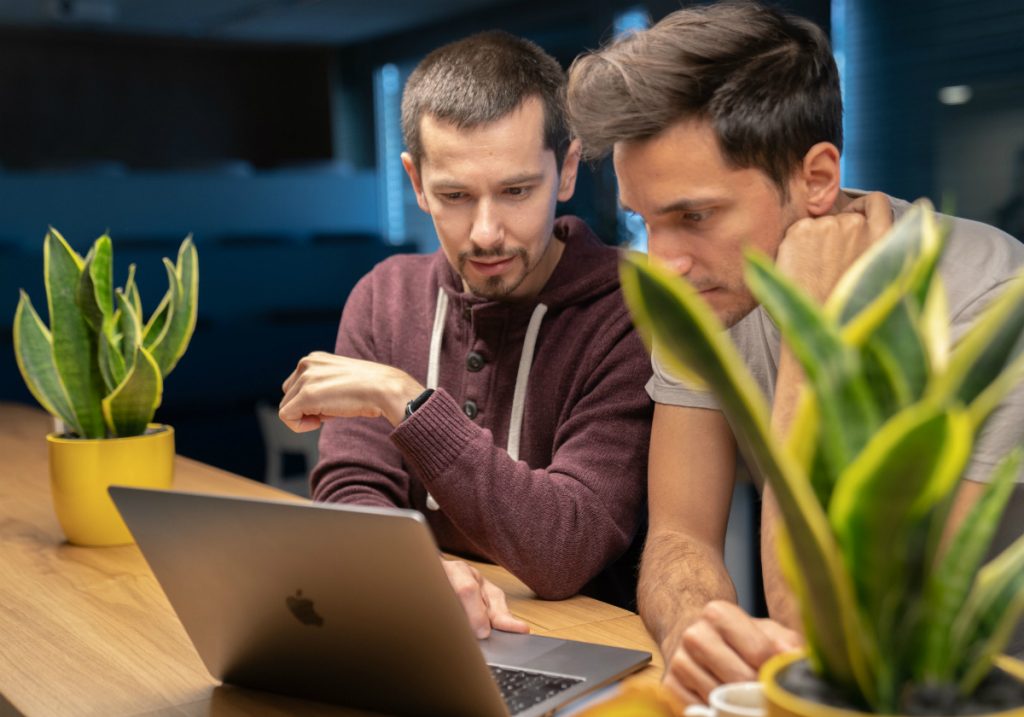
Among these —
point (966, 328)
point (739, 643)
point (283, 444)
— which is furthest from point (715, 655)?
point (283, 444)

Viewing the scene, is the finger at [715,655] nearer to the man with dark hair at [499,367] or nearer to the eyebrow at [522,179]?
the man with dark hair at [499,367]

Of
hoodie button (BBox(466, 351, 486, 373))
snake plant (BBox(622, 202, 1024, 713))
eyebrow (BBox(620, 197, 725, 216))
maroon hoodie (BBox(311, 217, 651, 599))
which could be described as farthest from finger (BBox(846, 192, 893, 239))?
snake plant (BBox(622, 202, 1024, 713))

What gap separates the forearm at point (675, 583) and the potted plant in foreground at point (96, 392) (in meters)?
0.69

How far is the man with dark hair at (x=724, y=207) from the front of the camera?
1.18 metres

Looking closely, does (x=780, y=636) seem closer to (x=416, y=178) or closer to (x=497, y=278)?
(x=497, y=278)

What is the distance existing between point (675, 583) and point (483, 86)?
→ 732 mm

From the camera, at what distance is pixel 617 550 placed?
54.6 inches

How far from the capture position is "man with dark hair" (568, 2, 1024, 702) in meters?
1.18

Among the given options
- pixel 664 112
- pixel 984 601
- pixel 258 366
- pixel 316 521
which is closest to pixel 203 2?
pixel 258 366

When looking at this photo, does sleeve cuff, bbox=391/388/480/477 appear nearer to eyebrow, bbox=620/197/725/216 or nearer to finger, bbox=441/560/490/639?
finger, bbox=441/560/490/639

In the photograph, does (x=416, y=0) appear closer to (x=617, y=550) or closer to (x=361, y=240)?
(x=361, y=240)

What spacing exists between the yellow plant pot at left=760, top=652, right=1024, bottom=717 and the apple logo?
0.42m

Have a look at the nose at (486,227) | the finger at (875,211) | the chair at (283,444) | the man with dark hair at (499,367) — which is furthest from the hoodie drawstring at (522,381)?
the chair at (283,444)

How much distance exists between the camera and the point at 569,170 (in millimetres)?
1639
